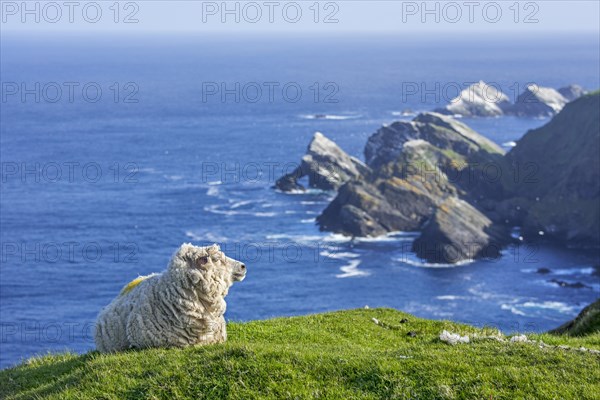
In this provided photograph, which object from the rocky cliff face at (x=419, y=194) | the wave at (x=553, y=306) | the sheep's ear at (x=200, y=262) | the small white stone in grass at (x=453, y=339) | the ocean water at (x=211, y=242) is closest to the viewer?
the sheep's ear at (x=200, y=262)

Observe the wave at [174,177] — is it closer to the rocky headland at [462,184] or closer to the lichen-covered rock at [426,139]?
the rocky headland at [462,184]

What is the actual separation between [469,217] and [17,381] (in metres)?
103

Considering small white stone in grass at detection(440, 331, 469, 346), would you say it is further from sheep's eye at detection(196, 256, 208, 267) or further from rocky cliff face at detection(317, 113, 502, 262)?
rocky cliff face at detection(317, 113, 502, 262)

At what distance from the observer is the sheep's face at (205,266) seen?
48.8 ft

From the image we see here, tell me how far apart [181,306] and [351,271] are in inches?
3472

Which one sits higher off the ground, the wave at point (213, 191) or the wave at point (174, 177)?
the wave at point (174, 177)

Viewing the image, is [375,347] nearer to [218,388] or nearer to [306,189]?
[218,388]

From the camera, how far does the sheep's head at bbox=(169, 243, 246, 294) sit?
1486 cm

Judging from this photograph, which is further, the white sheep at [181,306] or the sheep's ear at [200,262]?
the sheep's ear at [200,262]

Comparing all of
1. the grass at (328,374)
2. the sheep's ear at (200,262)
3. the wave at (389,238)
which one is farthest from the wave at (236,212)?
the grass at (328,374)

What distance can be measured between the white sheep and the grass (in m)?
0.58

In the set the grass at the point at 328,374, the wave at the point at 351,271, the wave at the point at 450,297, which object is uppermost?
the grass at the point at 328,374

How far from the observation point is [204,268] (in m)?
15.0

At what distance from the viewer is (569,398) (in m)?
12.3
